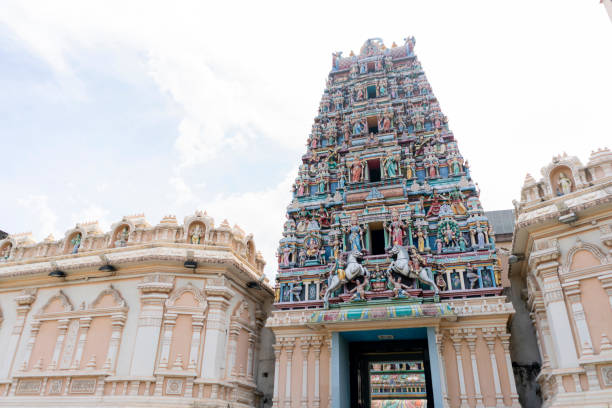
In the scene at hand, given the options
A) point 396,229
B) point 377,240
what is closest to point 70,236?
point 377,240

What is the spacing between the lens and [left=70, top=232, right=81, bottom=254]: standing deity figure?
18.5 metres

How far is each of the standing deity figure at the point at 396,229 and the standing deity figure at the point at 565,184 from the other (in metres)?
5.83

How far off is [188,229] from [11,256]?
31.0 ft

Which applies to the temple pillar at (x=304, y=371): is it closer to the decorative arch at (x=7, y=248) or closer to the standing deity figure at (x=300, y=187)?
the standing deity figure at (x=300, y=187)

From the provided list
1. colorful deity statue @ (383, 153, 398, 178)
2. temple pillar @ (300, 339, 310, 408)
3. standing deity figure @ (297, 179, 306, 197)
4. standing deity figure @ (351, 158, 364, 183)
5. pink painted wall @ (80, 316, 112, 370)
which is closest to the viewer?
temple pillar @ (300, 339, 310, 408)

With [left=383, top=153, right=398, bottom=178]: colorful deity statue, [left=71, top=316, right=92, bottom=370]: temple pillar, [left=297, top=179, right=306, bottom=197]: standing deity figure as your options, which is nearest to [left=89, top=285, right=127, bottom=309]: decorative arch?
[left=71, top=316, right=92, bottom=370]: temple pillar

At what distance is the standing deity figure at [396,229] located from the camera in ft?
55.8

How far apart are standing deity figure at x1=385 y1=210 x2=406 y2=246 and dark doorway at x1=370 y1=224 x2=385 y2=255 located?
3.88 feet

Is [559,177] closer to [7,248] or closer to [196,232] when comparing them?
[196,232]

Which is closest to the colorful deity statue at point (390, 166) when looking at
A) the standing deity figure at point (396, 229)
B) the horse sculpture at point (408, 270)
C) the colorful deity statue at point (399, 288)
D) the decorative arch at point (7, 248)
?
the standing deity figure at point (396, 229)

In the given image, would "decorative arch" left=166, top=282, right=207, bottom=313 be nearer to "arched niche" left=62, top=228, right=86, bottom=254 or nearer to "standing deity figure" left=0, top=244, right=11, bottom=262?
"arched niche" left=62, top=228, right=86, bottom=254

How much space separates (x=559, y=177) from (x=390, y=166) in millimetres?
7087

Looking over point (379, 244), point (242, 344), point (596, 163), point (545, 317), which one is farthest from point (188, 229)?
point (596, 163)

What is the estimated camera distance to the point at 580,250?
1274cm
